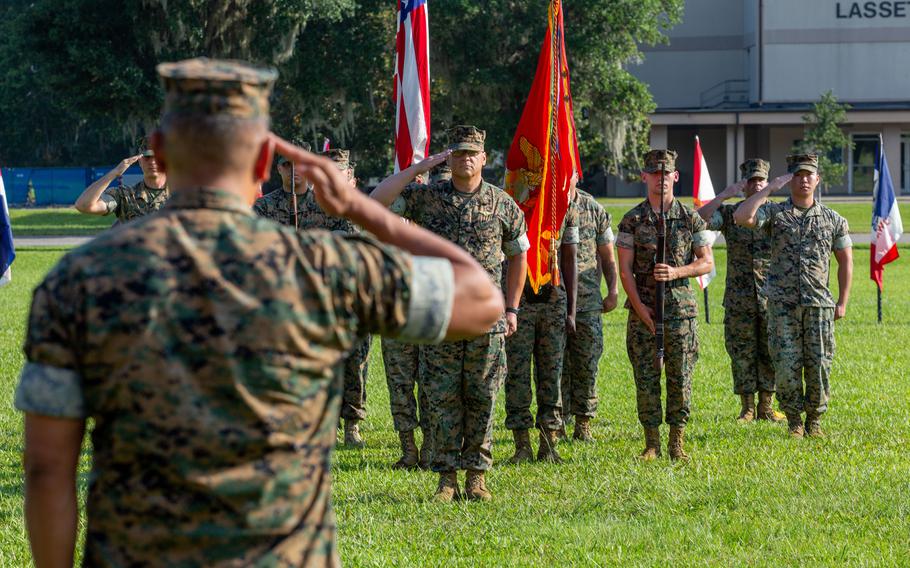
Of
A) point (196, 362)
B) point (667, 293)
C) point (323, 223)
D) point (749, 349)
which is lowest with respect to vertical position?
point (749, 349)

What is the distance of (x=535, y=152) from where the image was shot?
9.89m

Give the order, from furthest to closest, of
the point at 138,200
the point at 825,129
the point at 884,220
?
the point at 825,129, the point at 884,220, the point at 138,200

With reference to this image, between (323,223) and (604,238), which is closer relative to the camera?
(323,223)

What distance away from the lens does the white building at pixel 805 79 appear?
6188 cm

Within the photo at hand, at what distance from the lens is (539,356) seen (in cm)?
983

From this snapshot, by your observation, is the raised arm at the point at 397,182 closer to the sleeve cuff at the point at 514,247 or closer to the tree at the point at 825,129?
the sleeve cuff at the point at 514,247

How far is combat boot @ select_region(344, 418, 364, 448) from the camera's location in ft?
34.3

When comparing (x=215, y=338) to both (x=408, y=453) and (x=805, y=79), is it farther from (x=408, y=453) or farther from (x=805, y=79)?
(x=805, y=79)

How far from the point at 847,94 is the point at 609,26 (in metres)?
26.4

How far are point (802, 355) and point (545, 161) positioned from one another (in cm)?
279

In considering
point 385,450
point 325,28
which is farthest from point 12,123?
point 385,450

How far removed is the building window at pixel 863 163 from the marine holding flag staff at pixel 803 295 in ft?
179

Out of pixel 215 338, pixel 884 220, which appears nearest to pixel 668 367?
pixel 215 338

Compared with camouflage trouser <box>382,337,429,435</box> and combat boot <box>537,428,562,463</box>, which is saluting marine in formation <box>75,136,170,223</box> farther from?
combat boot <box>537,428,562,463</box>
